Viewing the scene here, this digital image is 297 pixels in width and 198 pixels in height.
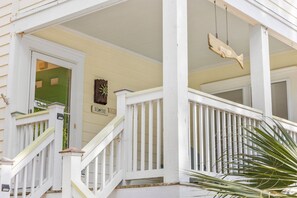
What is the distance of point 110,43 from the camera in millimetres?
8469

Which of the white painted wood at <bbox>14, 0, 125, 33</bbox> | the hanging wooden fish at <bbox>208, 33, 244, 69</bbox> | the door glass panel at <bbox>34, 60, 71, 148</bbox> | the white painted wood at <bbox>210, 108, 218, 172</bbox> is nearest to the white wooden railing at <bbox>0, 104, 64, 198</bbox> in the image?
the door glass panel at <bbox>34, 60, 71, 148</bbox>

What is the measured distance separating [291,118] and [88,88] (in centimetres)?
347

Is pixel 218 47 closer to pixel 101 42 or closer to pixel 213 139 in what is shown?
pixel 213 139

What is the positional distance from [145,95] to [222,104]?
0.93 m

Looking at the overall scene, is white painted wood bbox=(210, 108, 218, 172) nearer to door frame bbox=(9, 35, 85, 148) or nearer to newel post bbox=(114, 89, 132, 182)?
newel post bbox=(114, 89, 132, 182)

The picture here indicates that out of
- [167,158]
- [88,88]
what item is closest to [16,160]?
[167,158]

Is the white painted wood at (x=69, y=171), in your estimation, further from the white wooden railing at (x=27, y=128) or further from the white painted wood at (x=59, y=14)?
the white painted wood at (x=59, y=14)

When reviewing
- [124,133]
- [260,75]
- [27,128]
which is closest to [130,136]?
[124,133]

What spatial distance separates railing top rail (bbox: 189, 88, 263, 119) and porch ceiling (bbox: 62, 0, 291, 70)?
1.51 metres

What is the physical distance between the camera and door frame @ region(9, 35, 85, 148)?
6922mm

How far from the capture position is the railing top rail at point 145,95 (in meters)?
5.39

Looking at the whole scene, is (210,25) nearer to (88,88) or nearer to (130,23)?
(130,23)

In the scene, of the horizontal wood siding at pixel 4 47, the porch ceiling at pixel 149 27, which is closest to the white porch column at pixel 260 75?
the porch ceiling at pixel 149 27

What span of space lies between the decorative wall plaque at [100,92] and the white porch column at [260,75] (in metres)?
2.66
